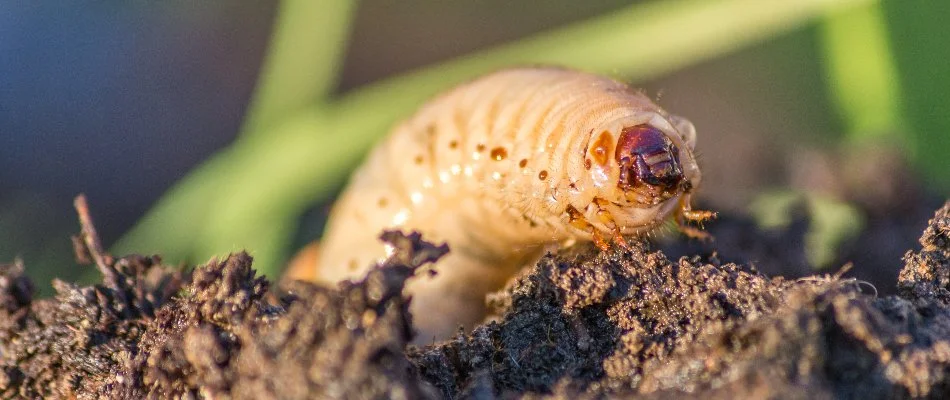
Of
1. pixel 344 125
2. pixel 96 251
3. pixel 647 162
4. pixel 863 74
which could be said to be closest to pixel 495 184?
pixel 647 162

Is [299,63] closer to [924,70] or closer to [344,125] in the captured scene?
[344,125]

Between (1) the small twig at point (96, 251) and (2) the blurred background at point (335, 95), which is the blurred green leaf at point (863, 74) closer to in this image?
(2) the blurred background at point (335, 95)

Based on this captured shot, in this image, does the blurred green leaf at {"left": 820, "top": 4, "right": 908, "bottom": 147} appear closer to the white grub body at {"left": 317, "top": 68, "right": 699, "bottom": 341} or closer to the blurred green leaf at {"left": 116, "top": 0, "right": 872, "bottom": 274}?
the blurred green leaf at {"left": 116, "top": 0, "right": 872, "bottom": 274}

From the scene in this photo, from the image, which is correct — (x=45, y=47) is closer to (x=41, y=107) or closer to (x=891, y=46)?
(x=41, y=107)

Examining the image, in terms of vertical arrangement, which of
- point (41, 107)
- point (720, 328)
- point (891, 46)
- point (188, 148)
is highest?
point (41, 107)

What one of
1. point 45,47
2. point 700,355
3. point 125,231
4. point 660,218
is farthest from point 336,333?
point 45,47

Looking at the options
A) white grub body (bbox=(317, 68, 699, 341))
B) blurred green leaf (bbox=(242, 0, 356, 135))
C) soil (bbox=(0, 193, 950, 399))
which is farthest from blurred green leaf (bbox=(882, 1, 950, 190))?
blurred green leaf (bbox=(242, 0, 356, 135))

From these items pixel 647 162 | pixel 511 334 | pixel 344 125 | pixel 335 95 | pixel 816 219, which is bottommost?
pixel 511 334
